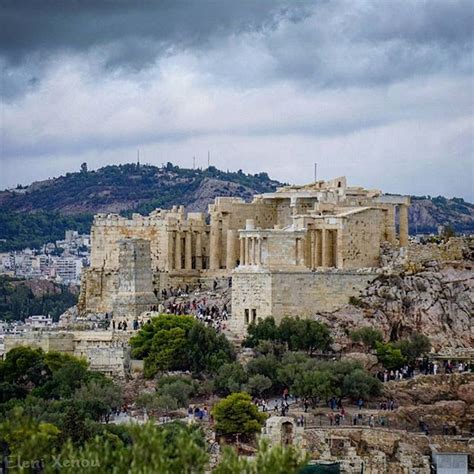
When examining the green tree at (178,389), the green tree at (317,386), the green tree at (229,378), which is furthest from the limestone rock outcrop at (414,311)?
the green tree at (178,389)

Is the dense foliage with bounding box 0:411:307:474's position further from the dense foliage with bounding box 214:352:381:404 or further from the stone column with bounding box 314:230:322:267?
the stone column with bounding box 314:230:322:267

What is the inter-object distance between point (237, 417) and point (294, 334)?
11.2m

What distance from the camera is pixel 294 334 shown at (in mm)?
100375

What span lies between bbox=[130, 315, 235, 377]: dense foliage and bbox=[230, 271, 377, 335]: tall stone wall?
3.08 metres

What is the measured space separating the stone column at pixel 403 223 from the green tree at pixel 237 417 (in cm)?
2348

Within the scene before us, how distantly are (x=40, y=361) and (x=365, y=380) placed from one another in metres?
16.8

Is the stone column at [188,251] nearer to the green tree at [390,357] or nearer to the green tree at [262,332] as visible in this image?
the green tree at [262,332]

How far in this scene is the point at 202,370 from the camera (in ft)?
328

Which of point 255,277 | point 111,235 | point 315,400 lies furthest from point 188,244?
point 315,400

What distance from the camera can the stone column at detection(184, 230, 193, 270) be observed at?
117m

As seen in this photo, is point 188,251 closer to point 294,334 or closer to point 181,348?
point 181,348

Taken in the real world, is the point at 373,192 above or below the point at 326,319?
above

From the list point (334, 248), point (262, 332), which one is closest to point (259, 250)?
point (334, 248)

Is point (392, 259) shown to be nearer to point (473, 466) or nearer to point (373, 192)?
point (373, 192)
